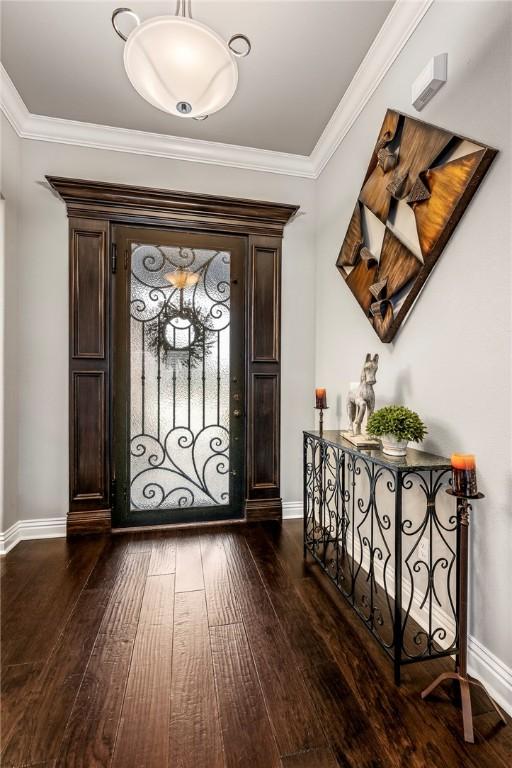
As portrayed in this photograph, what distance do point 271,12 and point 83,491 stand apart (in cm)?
313

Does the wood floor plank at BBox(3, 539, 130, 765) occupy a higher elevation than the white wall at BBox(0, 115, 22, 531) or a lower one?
lower

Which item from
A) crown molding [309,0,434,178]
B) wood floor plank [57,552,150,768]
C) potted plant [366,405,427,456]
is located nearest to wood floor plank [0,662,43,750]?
wood floor plank [57,552,150,768]

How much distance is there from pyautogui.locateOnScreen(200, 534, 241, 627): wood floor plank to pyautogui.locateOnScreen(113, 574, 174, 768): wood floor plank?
0.20m

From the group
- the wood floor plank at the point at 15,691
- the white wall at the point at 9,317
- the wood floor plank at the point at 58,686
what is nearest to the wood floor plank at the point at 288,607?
the wood floor plank at the point at 58,686

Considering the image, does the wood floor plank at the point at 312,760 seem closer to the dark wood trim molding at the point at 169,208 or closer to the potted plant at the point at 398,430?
the potted plant at the point at 398,430

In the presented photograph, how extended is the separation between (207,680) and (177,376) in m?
1.97

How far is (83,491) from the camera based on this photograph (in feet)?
9.10

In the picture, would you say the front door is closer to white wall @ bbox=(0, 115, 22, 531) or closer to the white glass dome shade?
white wall @ bbox=(0, 115, 22, 531)

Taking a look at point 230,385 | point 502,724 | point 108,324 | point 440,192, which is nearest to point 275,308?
point 230,385

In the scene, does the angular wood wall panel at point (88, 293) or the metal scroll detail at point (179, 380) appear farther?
the metal scroll detail at point (179, 380)

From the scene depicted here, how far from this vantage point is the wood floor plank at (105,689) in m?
1.15

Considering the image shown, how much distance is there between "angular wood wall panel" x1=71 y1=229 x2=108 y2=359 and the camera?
8.99 ft

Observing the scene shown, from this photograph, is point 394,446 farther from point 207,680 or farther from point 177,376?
point 177,376

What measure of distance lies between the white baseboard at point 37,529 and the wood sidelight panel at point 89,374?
3.4 inches
